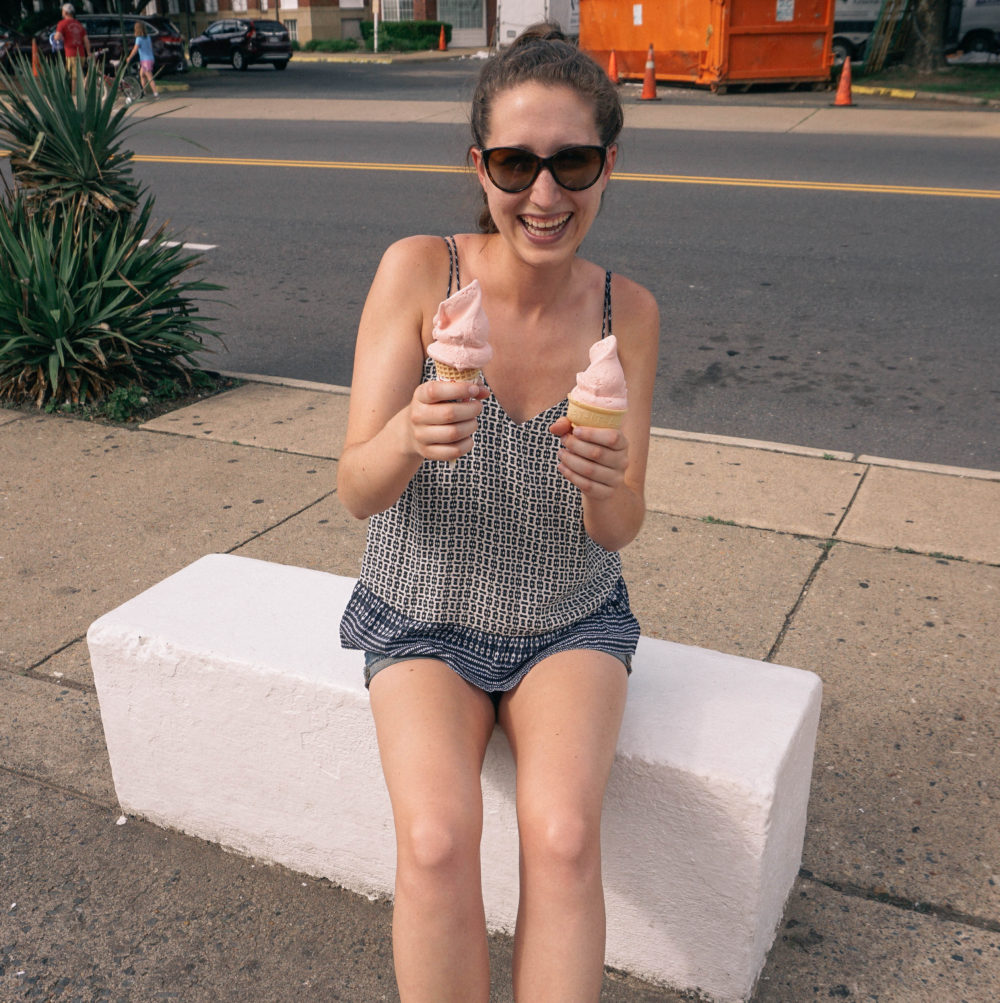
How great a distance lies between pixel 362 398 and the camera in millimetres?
2314

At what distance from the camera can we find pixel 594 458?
1.98m

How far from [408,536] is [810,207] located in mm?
8974

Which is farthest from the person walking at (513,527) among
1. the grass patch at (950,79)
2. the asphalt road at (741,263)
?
the grass patch at (950,79)

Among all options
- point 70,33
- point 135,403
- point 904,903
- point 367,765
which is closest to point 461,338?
point 367,765

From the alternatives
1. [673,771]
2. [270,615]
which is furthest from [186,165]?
[673,771]

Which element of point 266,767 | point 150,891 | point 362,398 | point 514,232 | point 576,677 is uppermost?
point 514,232

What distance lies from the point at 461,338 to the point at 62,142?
14.9 ft

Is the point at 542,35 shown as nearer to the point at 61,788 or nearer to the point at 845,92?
the point at 61,788

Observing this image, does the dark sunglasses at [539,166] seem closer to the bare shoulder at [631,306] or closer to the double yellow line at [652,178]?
the bare shoulder at [631,306]

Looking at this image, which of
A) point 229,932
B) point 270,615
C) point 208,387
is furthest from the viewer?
point 208,387

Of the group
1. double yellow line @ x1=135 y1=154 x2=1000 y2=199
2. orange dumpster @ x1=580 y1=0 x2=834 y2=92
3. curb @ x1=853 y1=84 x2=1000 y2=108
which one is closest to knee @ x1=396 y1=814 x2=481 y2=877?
double yellow line @ x1=135 y1=154 x2=1000 y2=199

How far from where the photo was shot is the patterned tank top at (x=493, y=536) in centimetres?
228

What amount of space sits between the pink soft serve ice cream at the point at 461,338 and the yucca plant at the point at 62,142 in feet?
14.0

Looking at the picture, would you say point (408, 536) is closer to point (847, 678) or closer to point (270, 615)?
point (270, 615)
